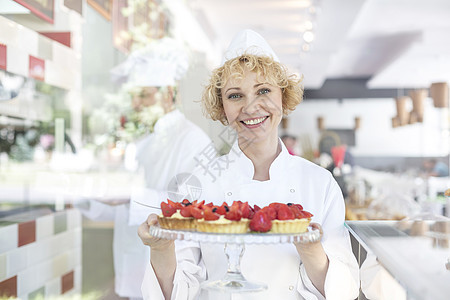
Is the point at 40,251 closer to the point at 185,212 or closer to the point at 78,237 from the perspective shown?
the point at 78,237

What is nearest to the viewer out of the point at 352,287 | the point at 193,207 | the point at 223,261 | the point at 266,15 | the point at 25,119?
the point at 193,207

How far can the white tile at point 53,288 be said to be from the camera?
2347 mm

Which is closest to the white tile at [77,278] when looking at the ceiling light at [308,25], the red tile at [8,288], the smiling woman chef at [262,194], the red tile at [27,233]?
the red tile at [27,233]

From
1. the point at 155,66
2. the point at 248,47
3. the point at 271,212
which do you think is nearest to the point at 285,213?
the point at 271,212

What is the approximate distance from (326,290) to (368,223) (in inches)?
12.7

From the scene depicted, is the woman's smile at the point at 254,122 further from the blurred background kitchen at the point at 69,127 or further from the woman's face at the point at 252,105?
the blurred background kitchen at the point at 69,127

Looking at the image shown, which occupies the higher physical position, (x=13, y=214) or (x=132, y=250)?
(x=13, y=214)

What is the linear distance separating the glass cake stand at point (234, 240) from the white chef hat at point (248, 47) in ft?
1.83

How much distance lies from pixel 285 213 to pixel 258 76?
442 mm

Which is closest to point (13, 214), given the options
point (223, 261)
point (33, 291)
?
point (33, 291)

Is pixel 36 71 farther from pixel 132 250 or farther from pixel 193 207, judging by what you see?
pixel 193 207

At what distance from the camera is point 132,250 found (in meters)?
2.35

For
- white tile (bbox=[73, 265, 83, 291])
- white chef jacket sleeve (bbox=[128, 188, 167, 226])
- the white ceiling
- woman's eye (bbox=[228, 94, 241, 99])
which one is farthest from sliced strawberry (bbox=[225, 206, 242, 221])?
the white ceiling

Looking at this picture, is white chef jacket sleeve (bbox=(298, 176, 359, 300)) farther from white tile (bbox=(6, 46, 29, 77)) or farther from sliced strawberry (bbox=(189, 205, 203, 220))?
white tile (bbox=(6, 46, 29, 77))
